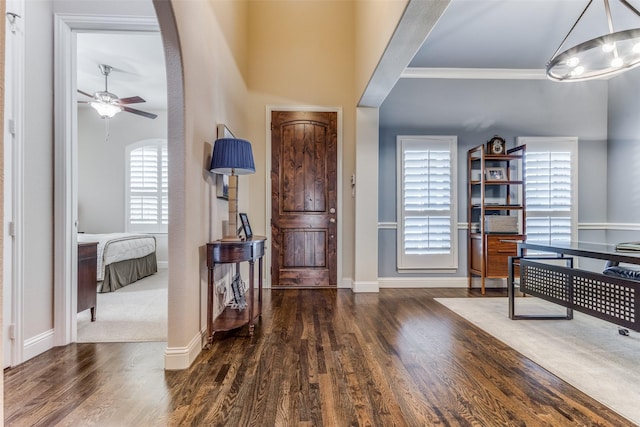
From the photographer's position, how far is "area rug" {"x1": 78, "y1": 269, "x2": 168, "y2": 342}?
2.58 metres

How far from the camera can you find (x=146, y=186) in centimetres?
627

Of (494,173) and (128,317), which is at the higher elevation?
(494,173)

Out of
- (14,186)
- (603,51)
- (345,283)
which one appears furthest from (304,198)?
(603,51)

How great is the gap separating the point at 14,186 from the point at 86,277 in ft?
3.31

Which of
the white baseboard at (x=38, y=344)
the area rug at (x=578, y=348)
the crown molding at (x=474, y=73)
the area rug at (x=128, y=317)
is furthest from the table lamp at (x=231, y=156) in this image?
the crown molding at (x=474, y=73)

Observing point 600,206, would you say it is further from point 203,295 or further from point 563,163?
point 203,295

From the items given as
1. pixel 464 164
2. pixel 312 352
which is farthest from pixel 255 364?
pixel 464 164

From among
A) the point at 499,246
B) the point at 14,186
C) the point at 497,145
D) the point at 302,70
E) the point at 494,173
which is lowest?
the point at 499,246

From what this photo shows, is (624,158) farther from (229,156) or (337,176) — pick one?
(229,156)

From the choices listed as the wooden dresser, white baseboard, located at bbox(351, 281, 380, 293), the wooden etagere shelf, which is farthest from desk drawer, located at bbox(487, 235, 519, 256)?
the wooden dresser

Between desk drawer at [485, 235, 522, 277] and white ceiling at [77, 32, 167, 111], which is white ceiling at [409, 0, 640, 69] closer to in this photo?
desk drawer at [485, 235, 522, 277]

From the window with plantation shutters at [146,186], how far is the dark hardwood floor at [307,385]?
424 cm

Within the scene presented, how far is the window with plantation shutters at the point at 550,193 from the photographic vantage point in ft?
14.7

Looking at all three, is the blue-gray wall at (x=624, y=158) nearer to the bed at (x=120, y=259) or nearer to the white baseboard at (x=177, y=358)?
the white baseboard at (x=177, y=358)
